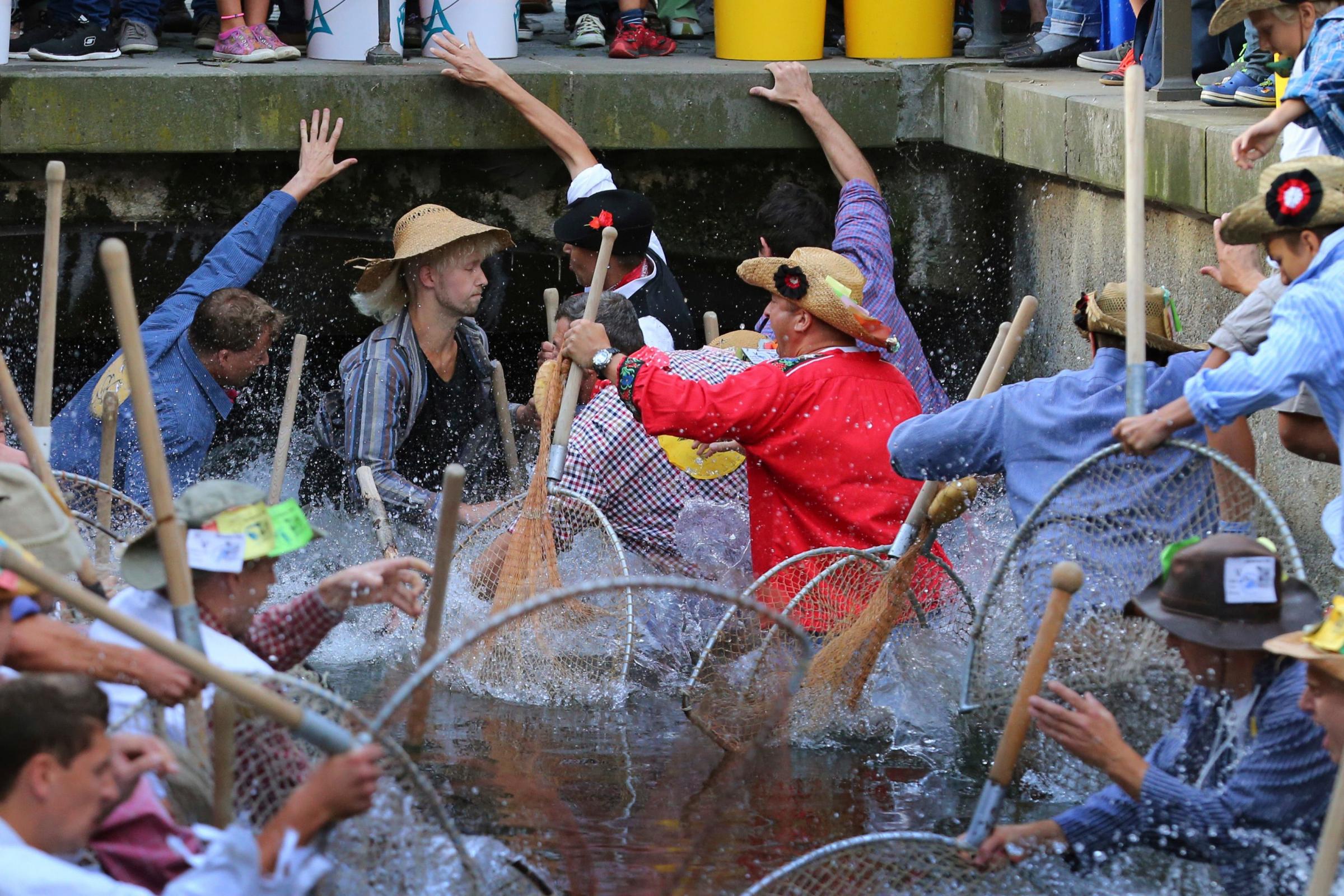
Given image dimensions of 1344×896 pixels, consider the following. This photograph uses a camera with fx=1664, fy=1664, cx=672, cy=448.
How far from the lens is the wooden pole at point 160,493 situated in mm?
3113

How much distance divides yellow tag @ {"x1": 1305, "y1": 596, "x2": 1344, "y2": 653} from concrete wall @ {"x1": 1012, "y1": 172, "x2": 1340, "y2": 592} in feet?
7.26

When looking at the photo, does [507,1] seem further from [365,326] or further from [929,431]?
[929,431]

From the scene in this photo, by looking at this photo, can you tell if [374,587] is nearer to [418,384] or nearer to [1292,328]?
[1292,328]

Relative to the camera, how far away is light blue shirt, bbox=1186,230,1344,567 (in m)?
3.72

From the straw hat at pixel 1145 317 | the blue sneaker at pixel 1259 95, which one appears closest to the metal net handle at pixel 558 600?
the straw hat at pixel 1145 317

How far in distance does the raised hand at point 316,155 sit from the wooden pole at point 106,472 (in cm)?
188

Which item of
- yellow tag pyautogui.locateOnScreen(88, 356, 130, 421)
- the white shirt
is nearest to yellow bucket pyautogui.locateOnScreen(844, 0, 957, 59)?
yellow tag pyautogui.locateOnScreen(88, 356, 130, 421)

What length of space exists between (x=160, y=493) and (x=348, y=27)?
5.08 meters

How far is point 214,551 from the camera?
3.43m

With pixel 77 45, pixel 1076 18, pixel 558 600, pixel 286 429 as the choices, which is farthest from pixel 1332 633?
pixel 77 45

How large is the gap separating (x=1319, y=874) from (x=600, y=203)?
4.37m

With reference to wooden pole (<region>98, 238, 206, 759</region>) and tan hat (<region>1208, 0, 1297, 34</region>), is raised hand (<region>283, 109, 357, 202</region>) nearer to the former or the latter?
tan hat (<region>1208, 0, 1297, 34</region>)

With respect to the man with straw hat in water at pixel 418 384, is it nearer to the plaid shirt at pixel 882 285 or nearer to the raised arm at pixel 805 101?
the plaid shirt at pixel 882 285

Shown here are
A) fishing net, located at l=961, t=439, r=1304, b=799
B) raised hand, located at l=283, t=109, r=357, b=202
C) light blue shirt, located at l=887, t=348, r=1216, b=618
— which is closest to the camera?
fishing net, located at l=961, t=439, r=1304, b=799
